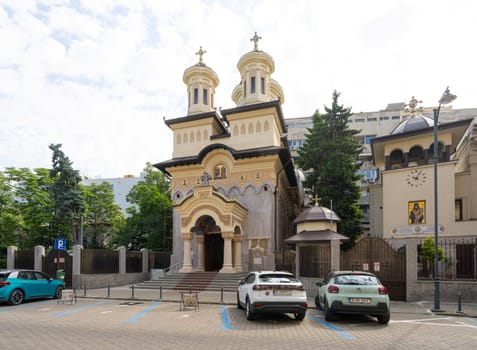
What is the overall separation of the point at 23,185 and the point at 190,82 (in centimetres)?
1701

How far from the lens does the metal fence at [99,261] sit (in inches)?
908

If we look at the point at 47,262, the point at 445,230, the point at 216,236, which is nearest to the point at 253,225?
the point at 216,236

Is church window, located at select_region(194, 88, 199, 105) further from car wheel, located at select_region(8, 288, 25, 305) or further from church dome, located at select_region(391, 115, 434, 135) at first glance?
car wheel, located at select_region(8, 288, 25, 305)

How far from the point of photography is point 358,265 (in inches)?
677

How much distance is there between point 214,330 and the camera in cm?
948

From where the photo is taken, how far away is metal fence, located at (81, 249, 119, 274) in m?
23.1

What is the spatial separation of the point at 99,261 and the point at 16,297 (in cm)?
925

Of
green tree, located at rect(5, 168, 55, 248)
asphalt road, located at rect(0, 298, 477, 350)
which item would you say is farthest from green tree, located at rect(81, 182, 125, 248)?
asphalt road, located at rect(0, 298, 477, 350)

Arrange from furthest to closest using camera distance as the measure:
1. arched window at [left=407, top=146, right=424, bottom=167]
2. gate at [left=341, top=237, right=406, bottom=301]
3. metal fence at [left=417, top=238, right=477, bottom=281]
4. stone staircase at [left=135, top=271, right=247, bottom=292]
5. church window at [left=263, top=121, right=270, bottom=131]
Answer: church window at [left=263, top=121, right=270, bottom=131] < arched window at [left=407, top=146, right=424, bottom=167] < stone staircase at [left=135, top=271, right=247, bottom=292] < metal fence at [left=417, top=238, right=477, bottom=281] < gate at [left=341, top=237, right=406, bottom=301]

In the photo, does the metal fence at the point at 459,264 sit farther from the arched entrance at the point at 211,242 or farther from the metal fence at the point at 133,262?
the metal fence at the point at 133,262

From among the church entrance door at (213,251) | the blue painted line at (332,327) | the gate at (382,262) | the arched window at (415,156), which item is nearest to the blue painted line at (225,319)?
the blue painted line at (332,327)

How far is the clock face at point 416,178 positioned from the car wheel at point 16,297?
2225 centimetres

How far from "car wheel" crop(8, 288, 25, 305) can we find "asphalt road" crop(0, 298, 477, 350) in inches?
31.5

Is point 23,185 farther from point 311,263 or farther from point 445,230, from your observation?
point 445,230
